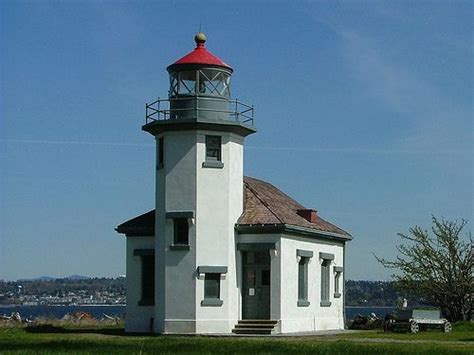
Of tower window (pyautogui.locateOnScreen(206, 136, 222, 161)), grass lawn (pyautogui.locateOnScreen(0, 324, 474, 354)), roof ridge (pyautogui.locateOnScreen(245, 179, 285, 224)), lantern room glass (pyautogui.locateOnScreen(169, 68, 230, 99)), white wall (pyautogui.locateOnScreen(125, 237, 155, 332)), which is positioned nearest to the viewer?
grass lawn (pyautogui.locateOnScreen(0, 324, 474, 354))

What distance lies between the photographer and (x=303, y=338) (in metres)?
36.7

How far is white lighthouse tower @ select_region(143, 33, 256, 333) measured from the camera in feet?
129

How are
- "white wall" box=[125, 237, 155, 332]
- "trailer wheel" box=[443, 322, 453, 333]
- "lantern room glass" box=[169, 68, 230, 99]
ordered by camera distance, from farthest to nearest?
1. "white wall" box=[125, 237, 155, 332]
2. "trailer wheel" box=[443, 322, 453, 333]
3. "lantern room glass" box=[169, 68, 230, 99]

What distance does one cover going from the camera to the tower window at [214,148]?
3997 centimetres

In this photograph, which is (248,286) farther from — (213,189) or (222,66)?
(222,66)

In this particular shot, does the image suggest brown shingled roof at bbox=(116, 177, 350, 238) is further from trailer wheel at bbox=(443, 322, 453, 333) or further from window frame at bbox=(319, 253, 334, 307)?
trailer wheel at bbox=(443, 322, 453, 333)

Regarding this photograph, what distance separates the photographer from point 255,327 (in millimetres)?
39688

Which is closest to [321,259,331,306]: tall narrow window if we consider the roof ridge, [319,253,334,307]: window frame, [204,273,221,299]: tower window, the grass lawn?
[319,253,334,307]: window frame

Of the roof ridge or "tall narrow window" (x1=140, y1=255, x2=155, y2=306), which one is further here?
"tall narrow window" (x1=140, y1=255, x2=155, y2=306)

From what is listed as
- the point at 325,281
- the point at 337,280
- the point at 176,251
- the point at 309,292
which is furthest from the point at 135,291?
Result: the point at 337,280

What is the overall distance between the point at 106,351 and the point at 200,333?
42.7 ft

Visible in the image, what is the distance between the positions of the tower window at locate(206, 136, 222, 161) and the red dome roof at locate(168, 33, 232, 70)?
262 centimetres

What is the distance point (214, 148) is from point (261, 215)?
2.96 m

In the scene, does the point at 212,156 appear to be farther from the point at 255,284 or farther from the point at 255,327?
the point at 255,327
